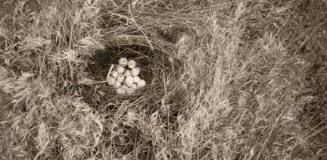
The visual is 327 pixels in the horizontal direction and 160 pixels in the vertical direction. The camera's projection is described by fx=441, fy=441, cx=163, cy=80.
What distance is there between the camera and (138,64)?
2.66m

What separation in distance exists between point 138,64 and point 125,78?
0.42ft

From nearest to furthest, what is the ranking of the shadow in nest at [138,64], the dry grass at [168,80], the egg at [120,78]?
1. the dry grass at [168,80]
2. the shadow in nest at [138,64]
3. the egg at [120,78]

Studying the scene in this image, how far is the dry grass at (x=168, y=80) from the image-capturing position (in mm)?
2326

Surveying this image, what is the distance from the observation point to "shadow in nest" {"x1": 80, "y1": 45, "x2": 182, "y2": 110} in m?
2.48

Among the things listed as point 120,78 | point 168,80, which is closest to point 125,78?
point 120,78

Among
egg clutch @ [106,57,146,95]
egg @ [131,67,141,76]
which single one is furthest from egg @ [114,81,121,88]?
egg @ [131,67,141,76]

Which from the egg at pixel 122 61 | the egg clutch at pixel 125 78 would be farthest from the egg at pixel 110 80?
the egg at pixel 122 61

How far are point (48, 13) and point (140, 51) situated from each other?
0.58 metres

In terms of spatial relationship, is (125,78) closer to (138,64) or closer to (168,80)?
(138,64)

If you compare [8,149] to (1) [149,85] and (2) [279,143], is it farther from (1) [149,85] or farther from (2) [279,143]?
(2) [279,143]

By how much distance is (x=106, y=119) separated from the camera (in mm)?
2432

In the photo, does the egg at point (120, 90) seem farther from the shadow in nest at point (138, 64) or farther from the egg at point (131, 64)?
the egg at point (131, 64)

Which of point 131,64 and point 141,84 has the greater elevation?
point 131,64

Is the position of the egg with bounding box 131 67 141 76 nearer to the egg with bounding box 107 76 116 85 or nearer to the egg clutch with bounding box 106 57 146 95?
the egg clutch with bounding box 106 57 146 95
